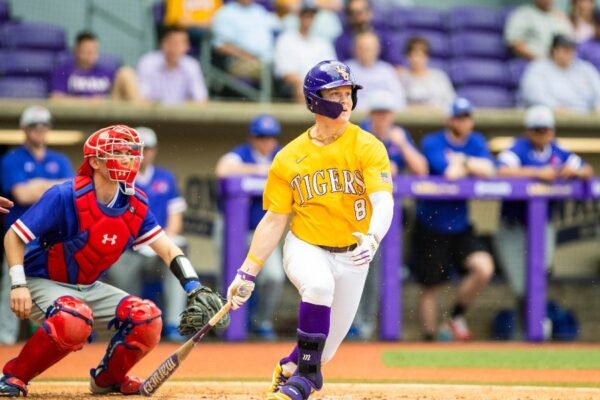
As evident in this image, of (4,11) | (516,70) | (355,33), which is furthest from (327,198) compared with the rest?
(516,70)

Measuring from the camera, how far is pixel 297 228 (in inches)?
227

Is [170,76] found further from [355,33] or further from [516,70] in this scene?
[516,70]

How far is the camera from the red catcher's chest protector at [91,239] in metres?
5.78

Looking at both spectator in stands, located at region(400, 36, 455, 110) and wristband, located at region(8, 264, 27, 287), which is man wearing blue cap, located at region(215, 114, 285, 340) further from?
wristband, located at region(8, 264, 27, 287)

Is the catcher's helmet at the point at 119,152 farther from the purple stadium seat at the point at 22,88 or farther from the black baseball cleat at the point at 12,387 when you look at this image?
the purple stadium seat at the point at 22,88

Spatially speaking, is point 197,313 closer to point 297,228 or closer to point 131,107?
point 297,228

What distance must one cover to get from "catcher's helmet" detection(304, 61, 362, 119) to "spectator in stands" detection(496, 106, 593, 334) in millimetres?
4491

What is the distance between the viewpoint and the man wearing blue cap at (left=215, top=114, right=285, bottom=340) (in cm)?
961

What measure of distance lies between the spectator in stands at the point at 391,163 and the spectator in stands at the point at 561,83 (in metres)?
2.23

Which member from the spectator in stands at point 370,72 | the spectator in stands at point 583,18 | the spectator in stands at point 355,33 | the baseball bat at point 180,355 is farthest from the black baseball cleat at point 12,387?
the spectator in stands at point 583,18

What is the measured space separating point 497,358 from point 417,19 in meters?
5.24

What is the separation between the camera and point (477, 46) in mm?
12695

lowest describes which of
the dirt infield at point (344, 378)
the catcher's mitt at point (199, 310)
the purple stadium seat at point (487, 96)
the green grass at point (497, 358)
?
the green grass at point (497, 358)

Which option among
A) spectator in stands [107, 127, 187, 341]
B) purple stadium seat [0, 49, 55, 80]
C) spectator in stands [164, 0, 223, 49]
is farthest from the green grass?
purple stadium seat [0, 49, 55, 80]
